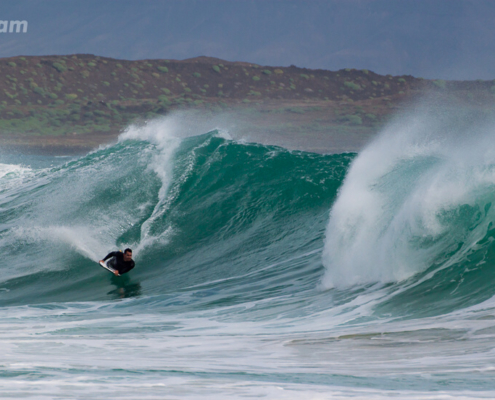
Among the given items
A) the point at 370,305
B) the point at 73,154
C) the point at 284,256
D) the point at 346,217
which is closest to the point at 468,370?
the point at 370,305

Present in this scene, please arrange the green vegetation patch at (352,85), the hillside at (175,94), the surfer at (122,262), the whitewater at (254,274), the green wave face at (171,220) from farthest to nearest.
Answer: the green vegetation patch at (352,85)
the hillside at (175,94)
the surfer at (122,262)
the green wave face at (171,220)
the whitewater at (254,274)

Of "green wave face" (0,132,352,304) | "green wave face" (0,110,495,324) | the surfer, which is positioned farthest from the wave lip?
the surfer

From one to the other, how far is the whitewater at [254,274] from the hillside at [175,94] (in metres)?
73.5

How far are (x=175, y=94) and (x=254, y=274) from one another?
116265 mm

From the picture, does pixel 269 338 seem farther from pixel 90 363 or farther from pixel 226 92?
pixel 226 92

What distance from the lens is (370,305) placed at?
739 centimetres

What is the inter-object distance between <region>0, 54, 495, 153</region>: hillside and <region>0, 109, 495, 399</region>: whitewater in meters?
73.5

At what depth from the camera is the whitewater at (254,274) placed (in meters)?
4.83

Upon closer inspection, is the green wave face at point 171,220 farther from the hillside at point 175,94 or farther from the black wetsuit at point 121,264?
the hillside at point 175,94

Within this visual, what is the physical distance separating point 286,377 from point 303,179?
34.9 feet

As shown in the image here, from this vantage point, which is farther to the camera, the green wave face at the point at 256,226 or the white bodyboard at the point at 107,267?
the white bodyboard at the point at 107,267

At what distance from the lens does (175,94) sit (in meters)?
124

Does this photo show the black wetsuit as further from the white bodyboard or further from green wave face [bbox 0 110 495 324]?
green wave face [bbox 0 110 495 324]

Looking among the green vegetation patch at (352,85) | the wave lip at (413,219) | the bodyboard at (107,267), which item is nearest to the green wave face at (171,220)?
the bodyboard at (107,267)
